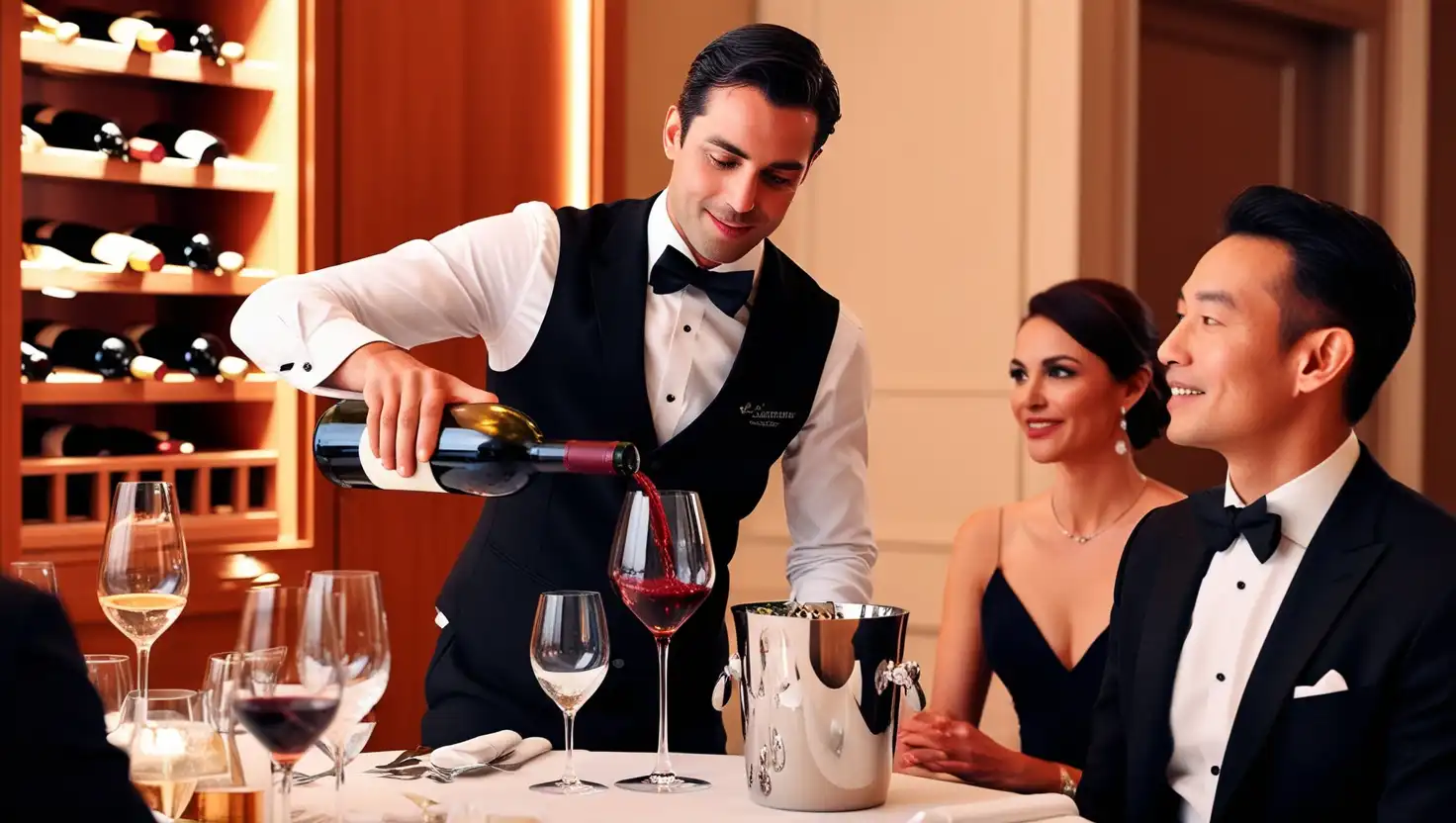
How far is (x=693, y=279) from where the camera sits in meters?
2.38

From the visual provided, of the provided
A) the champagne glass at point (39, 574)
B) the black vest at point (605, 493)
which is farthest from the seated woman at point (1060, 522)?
the champagne glass at point (39, 574)

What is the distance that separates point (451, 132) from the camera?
13.0 feet

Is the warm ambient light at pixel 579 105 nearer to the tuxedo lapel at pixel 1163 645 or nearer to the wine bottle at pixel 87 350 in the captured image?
the wine bottle at pixel 87 350

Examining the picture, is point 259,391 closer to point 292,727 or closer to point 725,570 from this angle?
point 725,570

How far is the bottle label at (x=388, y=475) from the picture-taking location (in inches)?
70.8

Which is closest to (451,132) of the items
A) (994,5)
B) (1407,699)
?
(994,5)

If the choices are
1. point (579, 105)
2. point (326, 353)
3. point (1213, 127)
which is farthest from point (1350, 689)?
point (1213, 127)

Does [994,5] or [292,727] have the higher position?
[994,5]

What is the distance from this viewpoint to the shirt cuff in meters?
1.91

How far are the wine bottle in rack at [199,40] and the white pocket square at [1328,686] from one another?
2806mm

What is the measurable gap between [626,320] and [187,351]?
65.2 inches

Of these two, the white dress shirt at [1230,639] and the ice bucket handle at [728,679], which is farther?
the white dress shirt at [1230,639]

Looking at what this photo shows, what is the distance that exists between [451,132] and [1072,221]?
1689 millimetres

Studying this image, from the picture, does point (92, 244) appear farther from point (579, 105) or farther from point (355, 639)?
point (355, 639)
